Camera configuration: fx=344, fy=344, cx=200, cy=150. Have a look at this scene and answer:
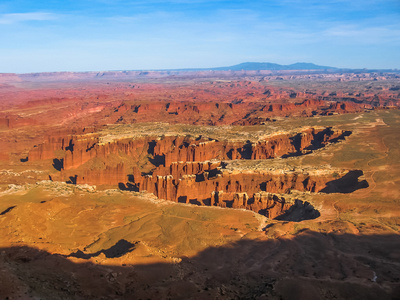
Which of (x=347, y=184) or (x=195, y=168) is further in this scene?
(x=195, y=168)

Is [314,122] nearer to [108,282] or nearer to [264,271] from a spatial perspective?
[264,271]

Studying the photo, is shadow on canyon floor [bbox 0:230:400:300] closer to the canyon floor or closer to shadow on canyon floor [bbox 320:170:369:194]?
the canyon floor

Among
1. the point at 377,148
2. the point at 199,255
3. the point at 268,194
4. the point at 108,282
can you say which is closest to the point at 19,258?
the point at 108,282

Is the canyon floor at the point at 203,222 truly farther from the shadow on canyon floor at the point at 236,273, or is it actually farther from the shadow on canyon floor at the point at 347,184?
the shadow on canyon floor at the point at 347,184

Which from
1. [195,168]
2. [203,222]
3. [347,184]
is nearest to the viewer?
[203,222]

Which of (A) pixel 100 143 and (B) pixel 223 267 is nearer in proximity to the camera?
(B) pixel 223 267

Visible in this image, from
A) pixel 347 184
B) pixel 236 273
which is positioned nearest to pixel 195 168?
pixel 347 184

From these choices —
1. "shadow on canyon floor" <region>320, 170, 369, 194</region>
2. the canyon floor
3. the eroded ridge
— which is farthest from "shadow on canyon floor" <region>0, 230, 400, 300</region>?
"shadow on canyon floor" <region>320, 170, 369, 194</region>

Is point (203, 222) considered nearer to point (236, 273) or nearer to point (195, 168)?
point (236, 273)
